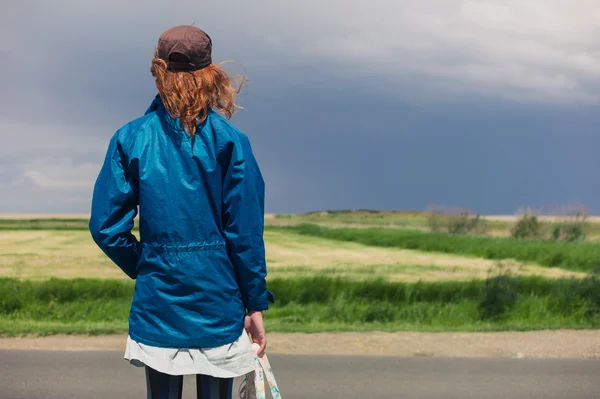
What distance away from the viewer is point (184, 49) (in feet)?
10.0

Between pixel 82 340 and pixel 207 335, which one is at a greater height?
pixel 207 335

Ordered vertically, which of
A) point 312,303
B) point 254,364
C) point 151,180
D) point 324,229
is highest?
point 151,180

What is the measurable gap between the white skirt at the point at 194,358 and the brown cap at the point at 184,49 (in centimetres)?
112

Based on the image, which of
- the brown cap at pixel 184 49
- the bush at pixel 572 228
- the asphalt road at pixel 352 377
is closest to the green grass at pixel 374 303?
the asphalt road at pixel 352 377

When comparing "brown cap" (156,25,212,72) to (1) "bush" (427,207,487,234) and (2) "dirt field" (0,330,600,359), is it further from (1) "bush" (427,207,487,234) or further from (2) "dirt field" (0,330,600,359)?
(1) "bush" (427,207,487,234)

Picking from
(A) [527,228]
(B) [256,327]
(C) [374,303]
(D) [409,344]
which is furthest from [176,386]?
(A) [527,228]

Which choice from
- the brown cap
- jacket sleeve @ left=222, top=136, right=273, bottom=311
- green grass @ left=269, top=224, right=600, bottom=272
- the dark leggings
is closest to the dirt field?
green grass @ left=269, top=224, right=600, bottom=272

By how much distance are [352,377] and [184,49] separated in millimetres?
4653

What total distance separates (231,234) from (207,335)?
42cm

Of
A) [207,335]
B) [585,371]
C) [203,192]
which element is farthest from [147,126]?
[585,371]

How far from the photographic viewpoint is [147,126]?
3074 millimetres

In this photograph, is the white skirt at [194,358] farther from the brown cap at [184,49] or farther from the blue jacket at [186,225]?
the brown cap at [184,49]

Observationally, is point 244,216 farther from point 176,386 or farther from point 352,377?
point 352,377

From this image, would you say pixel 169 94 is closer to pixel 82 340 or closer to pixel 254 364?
pixel 254 364
